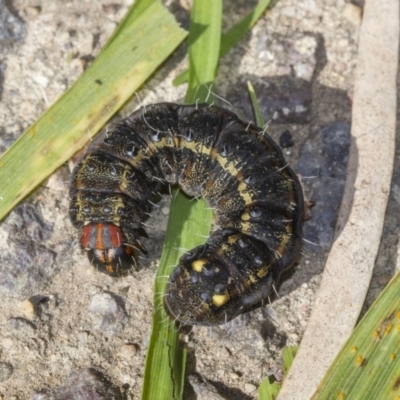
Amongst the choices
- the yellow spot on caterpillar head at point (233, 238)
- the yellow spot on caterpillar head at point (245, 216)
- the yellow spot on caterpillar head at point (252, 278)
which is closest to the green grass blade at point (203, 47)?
the yellow spot on caterpillar head at point (245, 216)

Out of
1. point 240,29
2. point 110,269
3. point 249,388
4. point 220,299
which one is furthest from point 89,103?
point 249,388

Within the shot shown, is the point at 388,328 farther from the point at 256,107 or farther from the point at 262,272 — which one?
the point at 256,107

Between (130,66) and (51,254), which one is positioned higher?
(130,66)

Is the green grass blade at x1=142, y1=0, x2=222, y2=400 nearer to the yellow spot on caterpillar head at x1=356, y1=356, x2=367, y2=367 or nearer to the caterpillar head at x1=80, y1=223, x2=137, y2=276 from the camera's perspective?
the caterpillar head at x1=80, y1=223, x2=137, y2=276

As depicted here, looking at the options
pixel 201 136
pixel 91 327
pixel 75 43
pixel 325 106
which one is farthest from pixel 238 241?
pixel 75 43

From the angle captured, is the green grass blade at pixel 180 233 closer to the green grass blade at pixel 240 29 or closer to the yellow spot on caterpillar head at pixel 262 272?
the green grass blade at pixel 240 29

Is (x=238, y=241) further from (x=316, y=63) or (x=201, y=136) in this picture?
(x=316, y=63)
